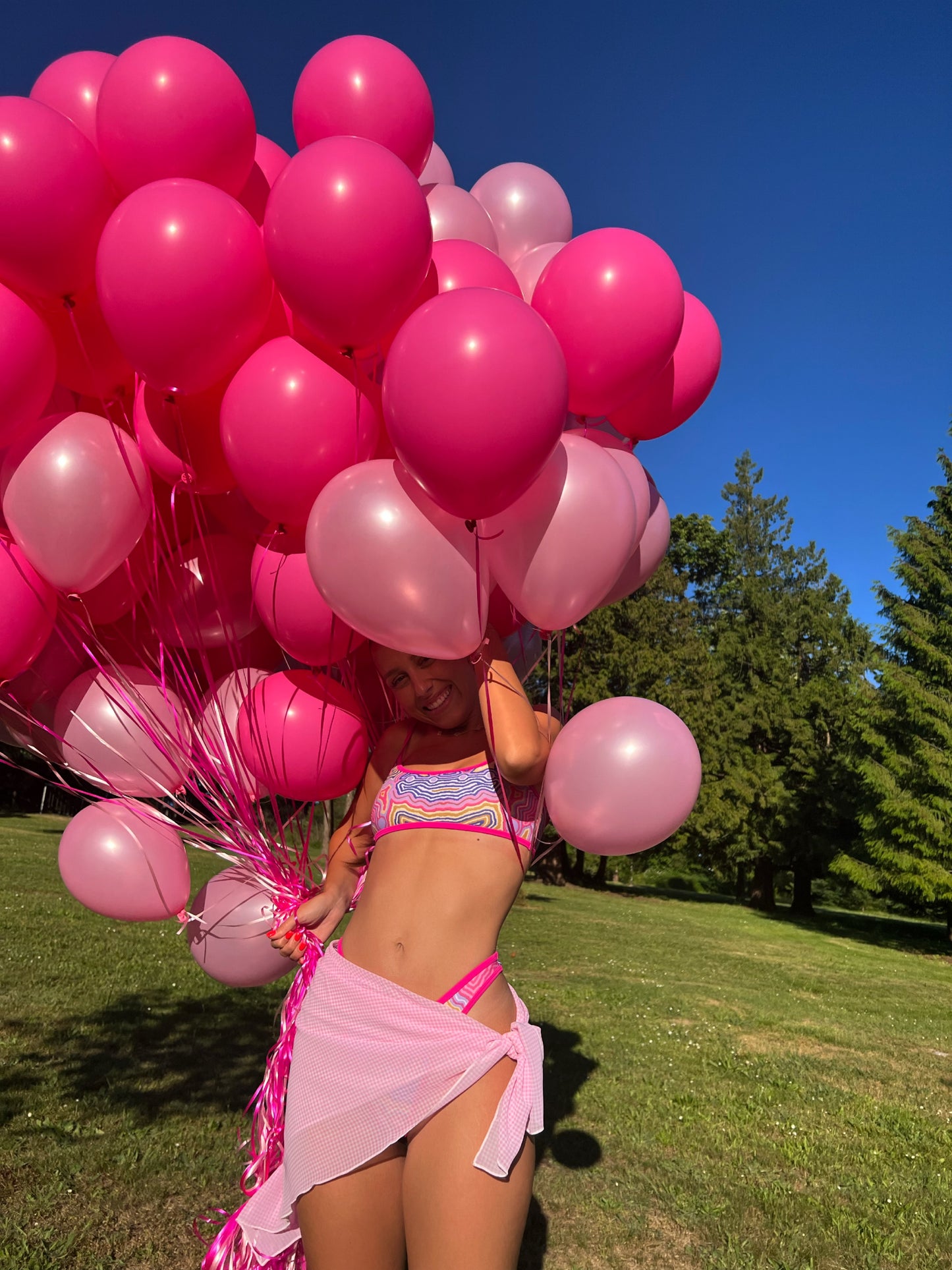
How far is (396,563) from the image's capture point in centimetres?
180

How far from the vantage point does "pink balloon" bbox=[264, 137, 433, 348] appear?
182 cm

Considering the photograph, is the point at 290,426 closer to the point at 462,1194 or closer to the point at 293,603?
the point at 293,603

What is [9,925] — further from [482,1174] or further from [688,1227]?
[482,1174]

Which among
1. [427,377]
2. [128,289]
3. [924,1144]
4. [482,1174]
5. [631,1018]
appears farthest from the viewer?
[631,1018]

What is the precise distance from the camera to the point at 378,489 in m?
1.85

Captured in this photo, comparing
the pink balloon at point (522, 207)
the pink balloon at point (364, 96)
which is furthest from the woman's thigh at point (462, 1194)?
the pink balloon at point (522, 207)

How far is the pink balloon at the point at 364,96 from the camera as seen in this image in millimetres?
2293

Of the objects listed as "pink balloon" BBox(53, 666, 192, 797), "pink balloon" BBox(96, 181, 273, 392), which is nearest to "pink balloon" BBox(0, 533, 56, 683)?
"pink balloon" BBox(53, 666, 192, 797)

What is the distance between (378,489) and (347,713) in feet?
2.70

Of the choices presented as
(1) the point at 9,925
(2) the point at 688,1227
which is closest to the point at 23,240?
(2) the point at 688,1227

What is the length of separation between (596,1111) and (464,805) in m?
3.52

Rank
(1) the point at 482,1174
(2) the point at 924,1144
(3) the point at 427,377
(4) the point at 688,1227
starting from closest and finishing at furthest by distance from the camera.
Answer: (3) the point at 427,377, (1) the point at 482,1174, (4) the point at 688,1227, (2) the point at 924,1144

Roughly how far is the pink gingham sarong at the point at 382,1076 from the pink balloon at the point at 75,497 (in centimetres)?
128

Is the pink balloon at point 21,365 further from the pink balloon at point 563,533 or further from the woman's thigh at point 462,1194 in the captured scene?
the woman's thigh at point 462,1194
